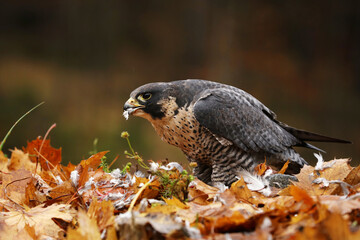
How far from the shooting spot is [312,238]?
0.73 m

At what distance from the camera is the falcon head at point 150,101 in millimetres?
1884

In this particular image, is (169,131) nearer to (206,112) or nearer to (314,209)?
(206,112)

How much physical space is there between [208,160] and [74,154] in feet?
10.5

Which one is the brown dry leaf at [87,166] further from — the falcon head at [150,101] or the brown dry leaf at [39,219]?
the falcon head at [150,101]

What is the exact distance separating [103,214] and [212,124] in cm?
91

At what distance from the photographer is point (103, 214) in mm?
1029

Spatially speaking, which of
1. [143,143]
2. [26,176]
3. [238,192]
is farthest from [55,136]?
[238,192]

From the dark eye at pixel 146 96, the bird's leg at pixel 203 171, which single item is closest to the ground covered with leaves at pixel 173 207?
the dark eye at pixel 146 96

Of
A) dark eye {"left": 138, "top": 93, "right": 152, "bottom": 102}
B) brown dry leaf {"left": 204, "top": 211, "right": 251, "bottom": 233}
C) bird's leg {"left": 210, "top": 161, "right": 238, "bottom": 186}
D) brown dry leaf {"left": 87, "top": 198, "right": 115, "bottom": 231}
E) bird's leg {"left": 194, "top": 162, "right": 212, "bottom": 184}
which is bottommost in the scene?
bird's leg {"left": 194, "top": 162, "right": 212, "bottom": 184}

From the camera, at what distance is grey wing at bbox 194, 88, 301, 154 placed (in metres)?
1.84

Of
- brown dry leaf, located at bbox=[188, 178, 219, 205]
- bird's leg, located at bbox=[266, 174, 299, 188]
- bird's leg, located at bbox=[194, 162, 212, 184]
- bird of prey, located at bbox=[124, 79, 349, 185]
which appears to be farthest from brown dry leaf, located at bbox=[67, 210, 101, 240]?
bird's leg, located at bbox=[194, 162, 212, 184]

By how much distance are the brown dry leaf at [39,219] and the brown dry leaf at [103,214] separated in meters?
0.10

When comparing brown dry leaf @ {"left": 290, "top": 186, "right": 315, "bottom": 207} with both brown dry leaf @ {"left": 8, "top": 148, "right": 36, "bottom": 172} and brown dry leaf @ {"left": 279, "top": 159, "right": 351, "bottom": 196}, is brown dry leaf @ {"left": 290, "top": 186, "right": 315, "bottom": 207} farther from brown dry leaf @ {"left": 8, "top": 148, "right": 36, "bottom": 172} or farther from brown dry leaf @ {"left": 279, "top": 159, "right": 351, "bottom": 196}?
brown dry leaf @ {"left": 8, "top": 148, "right": 36, "bottom": 172}

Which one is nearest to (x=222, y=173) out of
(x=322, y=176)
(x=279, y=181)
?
(x=279, y=181)
